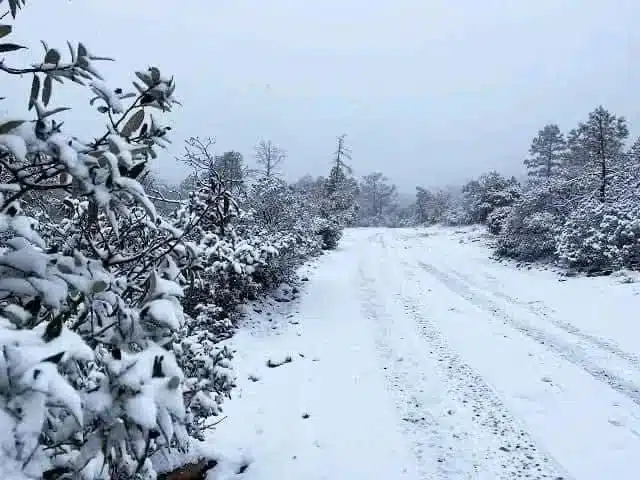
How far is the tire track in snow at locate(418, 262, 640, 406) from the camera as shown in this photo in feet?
20.9

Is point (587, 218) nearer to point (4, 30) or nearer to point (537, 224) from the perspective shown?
point (537, 224)

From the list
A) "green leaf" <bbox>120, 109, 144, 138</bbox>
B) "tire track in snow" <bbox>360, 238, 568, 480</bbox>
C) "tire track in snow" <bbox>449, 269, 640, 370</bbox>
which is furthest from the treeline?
"green leaf" <bbox>120, 109, 144, 138</bbox>

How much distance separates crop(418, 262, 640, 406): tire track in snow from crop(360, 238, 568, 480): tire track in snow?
177 centimetres

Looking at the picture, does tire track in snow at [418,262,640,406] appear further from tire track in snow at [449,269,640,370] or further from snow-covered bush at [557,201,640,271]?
snow-covered bush at [557,201,640,271]

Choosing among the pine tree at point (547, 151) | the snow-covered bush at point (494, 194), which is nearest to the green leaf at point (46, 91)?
the snow-covered bush at point (494, 194)

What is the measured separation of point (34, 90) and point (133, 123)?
329mm

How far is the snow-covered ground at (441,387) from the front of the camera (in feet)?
15.7

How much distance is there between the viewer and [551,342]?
8.36 metres

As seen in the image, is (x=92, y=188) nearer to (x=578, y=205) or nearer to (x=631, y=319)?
(x=631, y=319)

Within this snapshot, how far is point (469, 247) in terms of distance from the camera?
25.9 meters

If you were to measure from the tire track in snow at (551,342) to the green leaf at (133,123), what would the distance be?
268 inches

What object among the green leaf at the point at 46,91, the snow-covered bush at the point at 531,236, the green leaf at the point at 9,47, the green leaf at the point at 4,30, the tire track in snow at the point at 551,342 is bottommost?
the tire track in snow at the point at 551,342

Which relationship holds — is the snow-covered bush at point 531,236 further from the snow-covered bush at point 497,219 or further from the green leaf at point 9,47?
the green leaf at point 9,47

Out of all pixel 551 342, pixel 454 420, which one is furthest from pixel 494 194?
pixel 454 420
